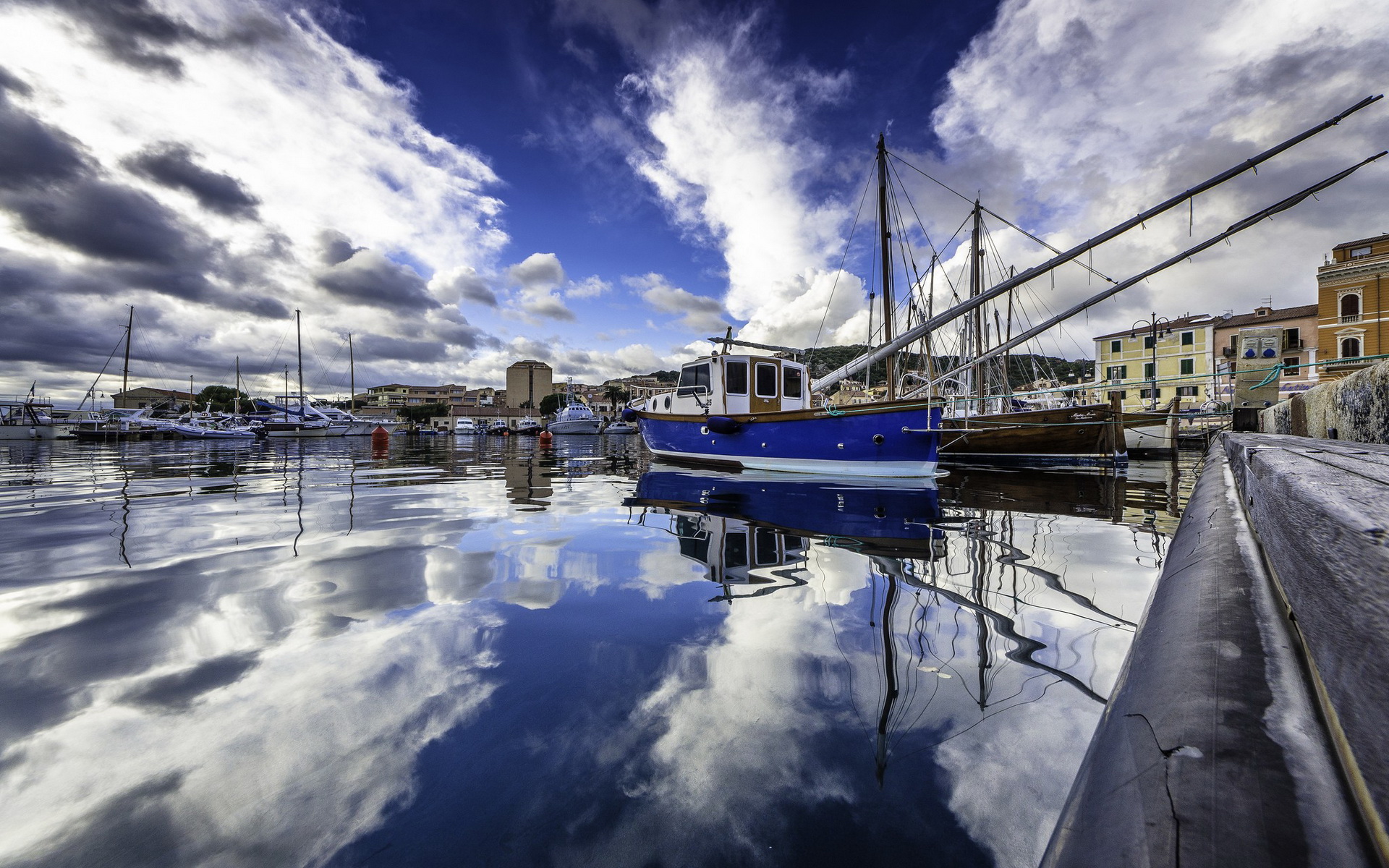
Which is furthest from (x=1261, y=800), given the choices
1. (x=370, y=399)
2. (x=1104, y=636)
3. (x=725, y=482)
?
(x=370, y=399)

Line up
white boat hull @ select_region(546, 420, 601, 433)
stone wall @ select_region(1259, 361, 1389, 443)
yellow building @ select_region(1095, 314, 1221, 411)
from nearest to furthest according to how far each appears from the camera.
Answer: stone wall @ select_region(1259, 361, 1389, 443) < yellow building @ select_region(1095, 314, 1221, 411) < white boat hull @ select_region(546, 420, 601, 433)

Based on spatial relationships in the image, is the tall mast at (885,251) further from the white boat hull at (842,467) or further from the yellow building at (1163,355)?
the yellow building at (1163,355)

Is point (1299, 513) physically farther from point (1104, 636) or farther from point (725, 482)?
point (725, 482)

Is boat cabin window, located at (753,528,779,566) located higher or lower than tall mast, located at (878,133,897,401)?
lower

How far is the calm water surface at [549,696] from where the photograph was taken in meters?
1.34

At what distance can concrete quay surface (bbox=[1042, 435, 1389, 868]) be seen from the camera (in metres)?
0.53

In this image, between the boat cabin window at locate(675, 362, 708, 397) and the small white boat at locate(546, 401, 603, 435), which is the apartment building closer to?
the boat cabin window at locate(675, 362, 708, 397)

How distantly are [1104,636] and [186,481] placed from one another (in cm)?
1265

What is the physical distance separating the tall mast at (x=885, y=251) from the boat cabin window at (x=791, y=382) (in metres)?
2.83

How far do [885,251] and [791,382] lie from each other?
4.94m

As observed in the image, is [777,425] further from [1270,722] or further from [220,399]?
[220,399]

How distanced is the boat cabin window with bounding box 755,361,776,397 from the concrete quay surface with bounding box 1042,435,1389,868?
35.0 ft

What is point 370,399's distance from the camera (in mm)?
132250

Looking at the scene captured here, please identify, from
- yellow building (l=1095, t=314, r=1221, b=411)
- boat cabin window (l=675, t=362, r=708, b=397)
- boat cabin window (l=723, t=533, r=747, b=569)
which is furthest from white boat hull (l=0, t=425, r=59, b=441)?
yellow building (l=1095, t=314, r=1221, b=411)
